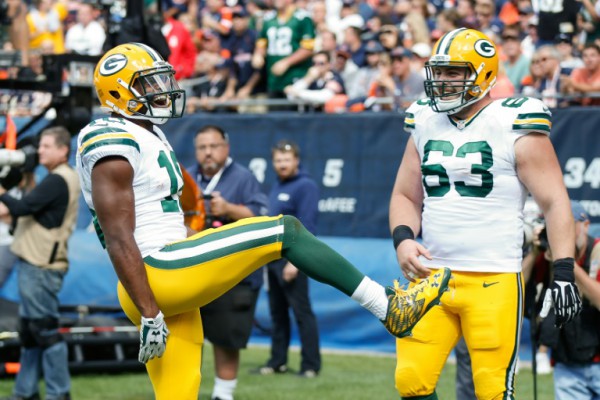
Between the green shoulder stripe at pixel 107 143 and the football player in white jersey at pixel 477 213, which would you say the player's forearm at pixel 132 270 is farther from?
the football player in white jersey at pixel 477 213

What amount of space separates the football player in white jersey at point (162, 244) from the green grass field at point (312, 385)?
3289 millimetres

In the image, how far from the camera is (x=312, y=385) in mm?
8594

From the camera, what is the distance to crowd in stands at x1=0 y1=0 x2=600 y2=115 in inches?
414

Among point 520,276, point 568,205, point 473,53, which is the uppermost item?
point 473,53

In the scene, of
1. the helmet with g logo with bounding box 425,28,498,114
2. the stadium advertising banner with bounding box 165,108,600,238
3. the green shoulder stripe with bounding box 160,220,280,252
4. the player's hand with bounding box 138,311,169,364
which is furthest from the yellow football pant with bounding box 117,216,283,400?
the stadium advertising banner with bounding box 165,108,600,238

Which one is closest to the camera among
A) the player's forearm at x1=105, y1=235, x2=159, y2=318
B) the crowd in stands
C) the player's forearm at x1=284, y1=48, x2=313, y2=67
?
the player's forearm at x1=105, y1=235, x2=159, y2=318

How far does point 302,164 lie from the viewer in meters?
11.6

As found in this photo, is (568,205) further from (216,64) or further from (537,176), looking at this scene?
(216,64)

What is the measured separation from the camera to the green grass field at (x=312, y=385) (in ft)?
26.8

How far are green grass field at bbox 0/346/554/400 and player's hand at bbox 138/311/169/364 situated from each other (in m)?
3.36

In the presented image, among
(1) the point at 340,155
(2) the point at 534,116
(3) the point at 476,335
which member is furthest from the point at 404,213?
(1) the point at 340,155

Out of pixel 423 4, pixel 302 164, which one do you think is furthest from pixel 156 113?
pixel 423 4

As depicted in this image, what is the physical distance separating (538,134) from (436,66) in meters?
0.59

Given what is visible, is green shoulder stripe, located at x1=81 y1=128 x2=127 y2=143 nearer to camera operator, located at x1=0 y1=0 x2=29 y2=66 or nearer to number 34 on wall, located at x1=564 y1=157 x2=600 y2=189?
number 34 on wall, located at x1=564 y1=157 x2=600 y2=189
